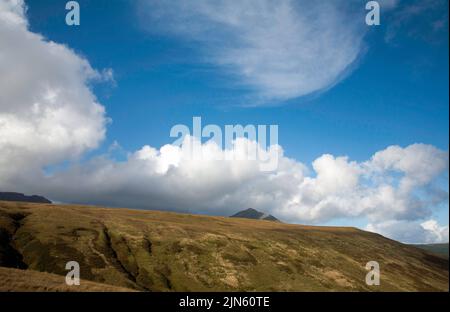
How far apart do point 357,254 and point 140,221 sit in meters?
106

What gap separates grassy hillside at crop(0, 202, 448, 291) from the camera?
10375 centimetres

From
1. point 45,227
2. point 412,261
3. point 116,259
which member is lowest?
point 412,261

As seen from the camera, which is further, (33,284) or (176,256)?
(176,256)

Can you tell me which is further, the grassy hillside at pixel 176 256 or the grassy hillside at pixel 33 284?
the grassy hillside at pixel 176 256

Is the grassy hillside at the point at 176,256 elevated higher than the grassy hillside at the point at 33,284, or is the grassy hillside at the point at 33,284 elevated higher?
the grassy hillside at the point at 33,284

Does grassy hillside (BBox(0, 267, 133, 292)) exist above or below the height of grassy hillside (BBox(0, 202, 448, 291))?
above

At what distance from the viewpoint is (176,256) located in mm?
122750

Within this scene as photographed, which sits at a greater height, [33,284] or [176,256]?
[33,284]

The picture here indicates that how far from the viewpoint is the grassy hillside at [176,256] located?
103750mm

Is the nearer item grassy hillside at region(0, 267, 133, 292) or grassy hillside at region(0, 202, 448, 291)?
grassy hillside at region(0, 267, 133, 292)

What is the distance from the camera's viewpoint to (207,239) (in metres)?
143
